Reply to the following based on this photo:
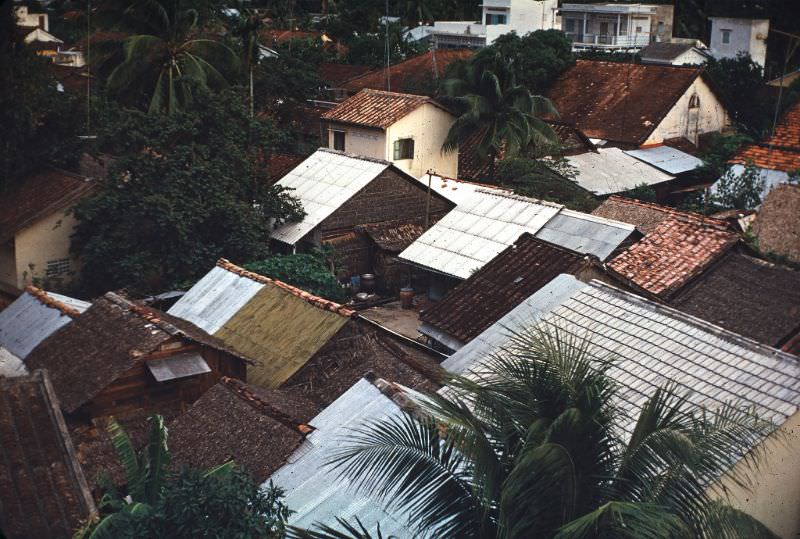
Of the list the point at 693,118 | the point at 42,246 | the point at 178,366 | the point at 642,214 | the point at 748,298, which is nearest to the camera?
the point at 178,366

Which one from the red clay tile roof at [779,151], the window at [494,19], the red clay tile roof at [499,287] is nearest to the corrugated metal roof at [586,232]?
the red clay tile roof at [499,287]

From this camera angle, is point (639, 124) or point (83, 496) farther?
point (639, 124)

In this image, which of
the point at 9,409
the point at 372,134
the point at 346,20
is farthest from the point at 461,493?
the point at 346,20

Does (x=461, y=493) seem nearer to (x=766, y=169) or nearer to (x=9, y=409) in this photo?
(x=9, y=409)

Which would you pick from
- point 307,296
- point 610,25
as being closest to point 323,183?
point 307,296

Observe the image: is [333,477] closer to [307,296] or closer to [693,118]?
[307,296]

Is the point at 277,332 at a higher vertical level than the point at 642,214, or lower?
lower

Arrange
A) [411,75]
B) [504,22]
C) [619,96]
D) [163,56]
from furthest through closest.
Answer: [504,22] → [411,75] → [619,96] → [163,56]
